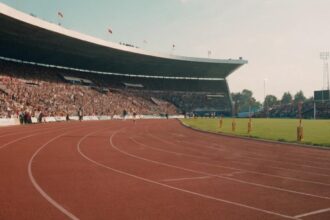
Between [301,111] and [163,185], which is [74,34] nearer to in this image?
[163,185]

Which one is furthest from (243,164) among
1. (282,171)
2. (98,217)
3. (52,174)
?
(98,217)

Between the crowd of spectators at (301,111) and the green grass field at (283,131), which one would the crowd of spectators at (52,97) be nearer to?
the green grass field at (283,131)

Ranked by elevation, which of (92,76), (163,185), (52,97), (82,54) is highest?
(82,54)

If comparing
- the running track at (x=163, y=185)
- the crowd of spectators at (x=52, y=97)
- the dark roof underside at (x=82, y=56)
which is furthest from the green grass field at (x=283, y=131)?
the dark roof underside at (x=82, y=56)

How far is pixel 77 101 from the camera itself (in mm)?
58562

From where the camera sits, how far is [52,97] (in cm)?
5428

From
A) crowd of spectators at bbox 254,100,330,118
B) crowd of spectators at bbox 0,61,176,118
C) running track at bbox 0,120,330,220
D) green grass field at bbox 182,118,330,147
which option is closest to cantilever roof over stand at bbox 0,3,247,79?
crowd of spectators at bbox 0,61,176,118

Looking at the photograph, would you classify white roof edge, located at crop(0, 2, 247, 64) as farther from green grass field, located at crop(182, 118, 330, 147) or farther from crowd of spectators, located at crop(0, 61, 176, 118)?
green grass field, located at crop(182, 118, 330, 147)

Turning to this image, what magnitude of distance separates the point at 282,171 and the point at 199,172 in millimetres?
2646

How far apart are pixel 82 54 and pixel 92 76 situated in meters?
11.0

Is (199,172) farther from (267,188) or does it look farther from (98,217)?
(98,217)

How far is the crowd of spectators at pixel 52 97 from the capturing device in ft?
150

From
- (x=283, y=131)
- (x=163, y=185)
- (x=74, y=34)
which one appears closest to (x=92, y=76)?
(x=74, y=34)

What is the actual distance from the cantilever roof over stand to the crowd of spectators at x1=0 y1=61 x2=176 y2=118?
304cm
